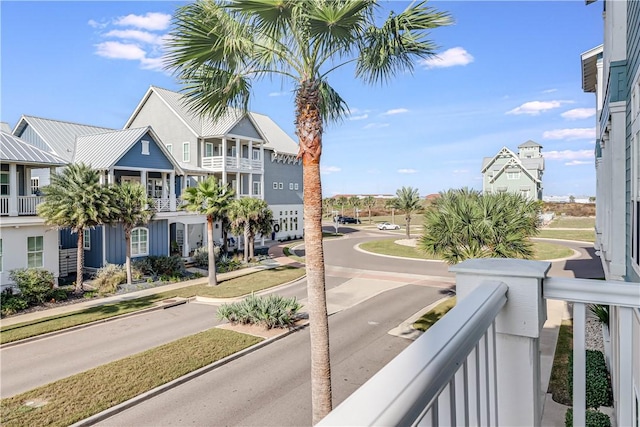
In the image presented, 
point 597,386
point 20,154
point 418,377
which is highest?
point 20,154

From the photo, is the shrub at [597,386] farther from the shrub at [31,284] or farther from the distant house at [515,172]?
the distant house at [515,172]

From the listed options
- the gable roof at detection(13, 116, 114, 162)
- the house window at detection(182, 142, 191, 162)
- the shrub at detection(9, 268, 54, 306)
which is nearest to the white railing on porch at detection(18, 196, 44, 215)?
the shrub at detection(9, 268, 54, 306)

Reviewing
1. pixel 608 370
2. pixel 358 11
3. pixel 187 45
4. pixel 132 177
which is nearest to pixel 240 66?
pixel 187 45

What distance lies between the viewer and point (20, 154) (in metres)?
18.5

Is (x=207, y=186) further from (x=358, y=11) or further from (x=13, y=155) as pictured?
(x=358, y=11)

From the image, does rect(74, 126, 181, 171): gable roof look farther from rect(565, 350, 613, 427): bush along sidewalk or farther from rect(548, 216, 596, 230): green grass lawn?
rect(548, 216, 596, 230): green grass lawn

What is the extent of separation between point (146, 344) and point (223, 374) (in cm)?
363

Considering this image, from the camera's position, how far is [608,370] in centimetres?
874

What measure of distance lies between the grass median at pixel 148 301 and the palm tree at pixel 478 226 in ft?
31.9

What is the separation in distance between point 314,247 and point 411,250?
97.8 feet

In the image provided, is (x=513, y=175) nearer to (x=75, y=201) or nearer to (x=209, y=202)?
(x=209, y=202)

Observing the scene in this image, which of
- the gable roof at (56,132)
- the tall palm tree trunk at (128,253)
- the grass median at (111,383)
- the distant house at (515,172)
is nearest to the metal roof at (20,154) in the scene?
the tall palm tree trunk at (128,253)

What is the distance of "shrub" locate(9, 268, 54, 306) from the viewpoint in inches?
667

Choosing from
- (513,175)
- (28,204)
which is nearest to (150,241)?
(28,204)
